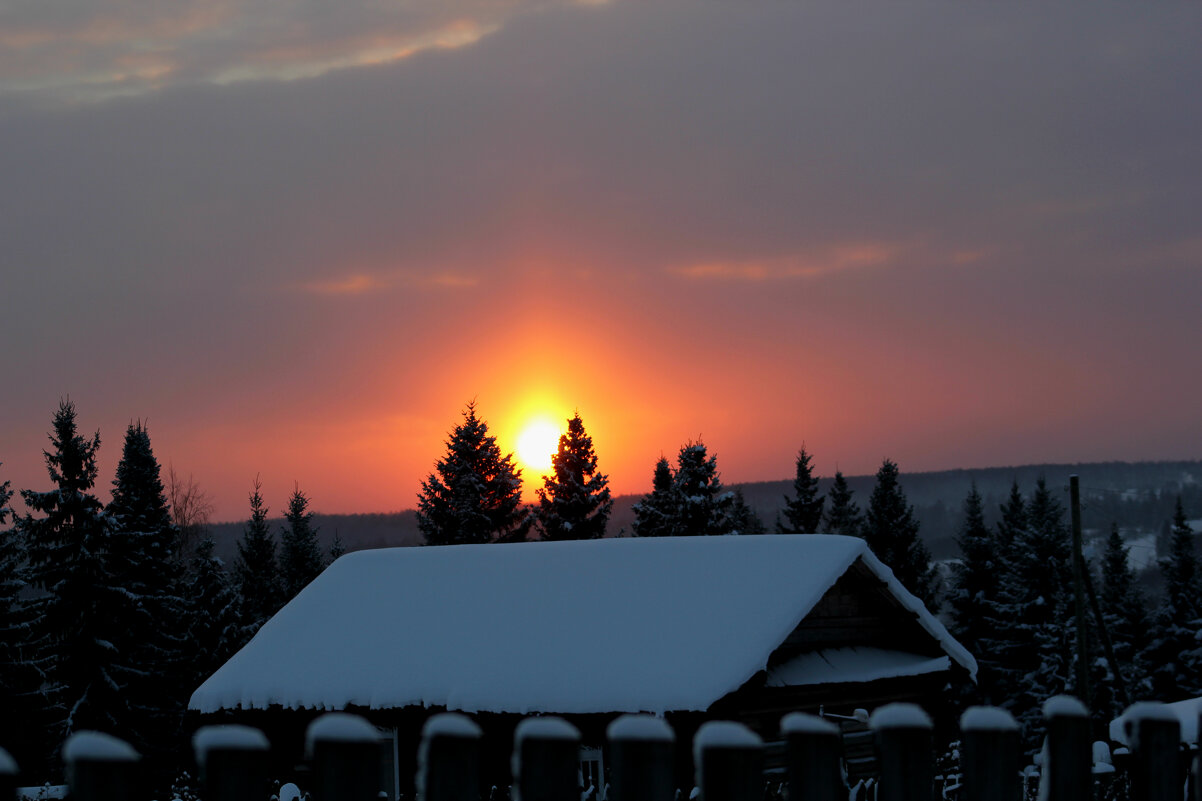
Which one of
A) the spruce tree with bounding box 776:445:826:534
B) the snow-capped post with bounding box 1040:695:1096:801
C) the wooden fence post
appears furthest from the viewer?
the spruce tree with bounding box 776:445:826:534

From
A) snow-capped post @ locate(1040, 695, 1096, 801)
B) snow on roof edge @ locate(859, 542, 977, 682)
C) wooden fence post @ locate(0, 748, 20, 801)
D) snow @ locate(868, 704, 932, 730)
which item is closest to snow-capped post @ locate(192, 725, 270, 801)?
wooden fence post @ locate(0, 748, 20, 801)

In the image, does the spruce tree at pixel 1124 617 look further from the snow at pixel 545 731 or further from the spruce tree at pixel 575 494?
the snow at pixel 545 731

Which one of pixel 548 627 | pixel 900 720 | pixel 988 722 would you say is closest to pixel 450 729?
pixel 900 720

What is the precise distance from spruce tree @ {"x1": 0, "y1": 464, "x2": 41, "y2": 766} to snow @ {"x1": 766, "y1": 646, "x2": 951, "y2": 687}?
82.4ft

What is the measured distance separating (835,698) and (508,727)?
5.58m

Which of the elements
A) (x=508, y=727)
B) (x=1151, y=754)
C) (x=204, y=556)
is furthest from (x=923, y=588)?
(x=1151, y=754)

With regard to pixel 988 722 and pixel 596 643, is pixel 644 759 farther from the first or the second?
pixel 596 643

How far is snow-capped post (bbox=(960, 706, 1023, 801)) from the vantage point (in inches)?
97.9

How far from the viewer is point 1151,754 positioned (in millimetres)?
2590

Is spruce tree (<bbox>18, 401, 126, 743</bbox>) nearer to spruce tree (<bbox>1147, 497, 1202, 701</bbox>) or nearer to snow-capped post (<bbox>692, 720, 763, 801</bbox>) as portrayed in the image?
snow-capped post (<bbox>692, 720, 763, 801</bbox>)

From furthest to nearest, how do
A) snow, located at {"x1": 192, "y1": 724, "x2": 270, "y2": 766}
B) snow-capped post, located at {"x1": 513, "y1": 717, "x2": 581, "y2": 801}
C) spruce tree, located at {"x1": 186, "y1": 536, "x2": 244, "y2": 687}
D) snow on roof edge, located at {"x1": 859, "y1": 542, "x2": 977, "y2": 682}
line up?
spruce tree, located at {"x1": 186, "y1": 536, "x2": 244, "y2": 687}, snow on roof edge, located at {"x1": 859, "y1": 542, "x2": 977, "y2": 682}, snow-capped post, located at {"x1": 513, "y1": 717, "x2": 581, "y2": 801}, snow, located at {"x1": 192, "y1": 724, "x2": 270, "y2": 766}

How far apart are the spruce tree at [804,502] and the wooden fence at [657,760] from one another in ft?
212

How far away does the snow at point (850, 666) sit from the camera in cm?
1864

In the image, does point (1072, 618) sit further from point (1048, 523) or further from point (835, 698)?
point (835, 698)
